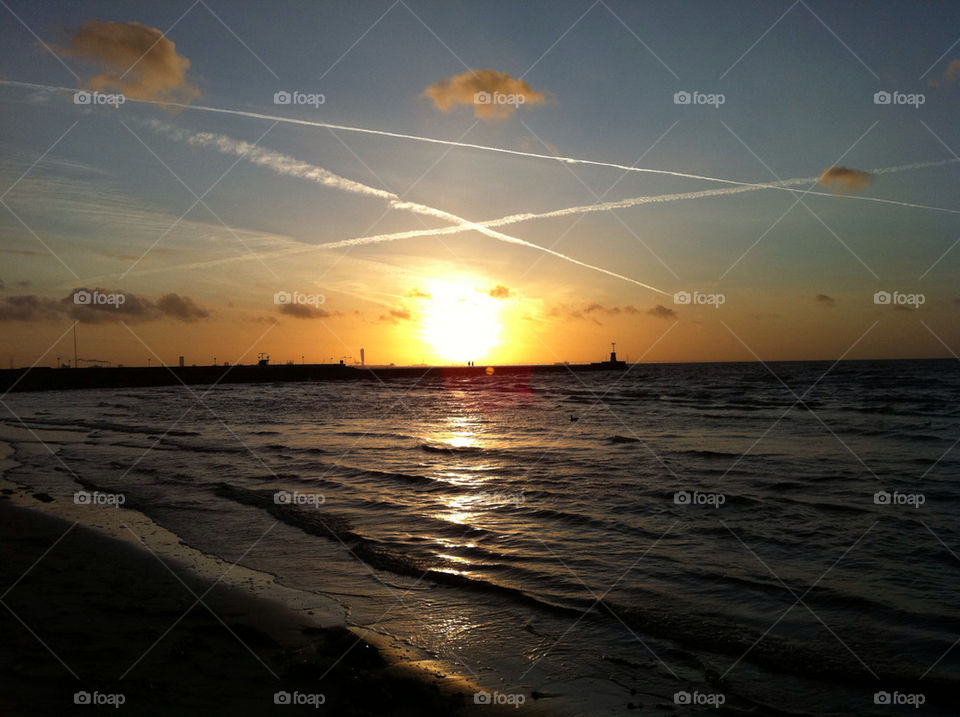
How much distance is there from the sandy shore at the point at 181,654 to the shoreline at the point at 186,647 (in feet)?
0.05

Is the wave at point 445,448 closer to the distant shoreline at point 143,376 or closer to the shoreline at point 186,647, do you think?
the shoreline at point 186,647

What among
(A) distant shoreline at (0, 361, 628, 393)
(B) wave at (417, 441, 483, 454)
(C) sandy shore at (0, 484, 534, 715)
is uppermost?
(A) distant shoreline at (0, 361, 628, 393)

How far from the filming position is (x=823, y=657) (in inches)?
292

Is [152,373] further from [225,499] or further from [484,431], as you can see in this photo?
[225,499]

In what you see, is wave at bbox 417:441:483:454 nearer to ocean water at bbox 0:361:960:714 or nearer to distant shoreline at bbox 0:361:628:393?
ocean water at bbox 0:361:960:714

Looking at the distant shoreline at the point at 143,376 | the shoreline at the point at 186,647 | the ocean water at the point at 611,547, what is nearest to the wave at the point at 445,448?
the ocean water at the point at 611,547

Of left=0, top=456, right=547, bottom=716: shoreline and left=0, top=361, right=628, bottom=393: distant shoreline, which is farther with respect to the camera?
left=0, top=361, right=628, bottom=393: distant shoreline

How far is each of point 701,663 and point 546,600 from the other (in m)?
2.53

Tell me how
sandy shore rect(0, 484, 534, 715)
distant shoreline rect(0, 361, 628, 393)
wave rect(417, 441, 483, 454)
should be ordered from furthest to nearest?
distant shoreline rect(0, 361, 628, 393) → wave rect(417, 441, 483, 454) → sandy shore rect(0, 484, 534, 715)

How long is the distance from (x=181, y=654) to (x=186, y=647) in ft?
0.70

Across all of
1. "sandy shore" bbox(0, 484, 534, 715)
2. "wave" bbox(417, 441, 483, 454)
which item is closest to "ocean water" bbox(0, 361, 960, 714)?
"wave" bbox(417, 441, 483, 454)

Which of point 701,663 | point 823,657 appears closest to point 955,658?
point 823,657

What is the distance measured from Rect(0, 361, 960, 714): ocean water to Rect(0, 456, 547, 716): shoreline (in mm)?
579

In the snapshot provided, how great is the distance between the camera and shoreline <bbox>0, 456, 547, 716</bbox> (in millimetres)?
5785
